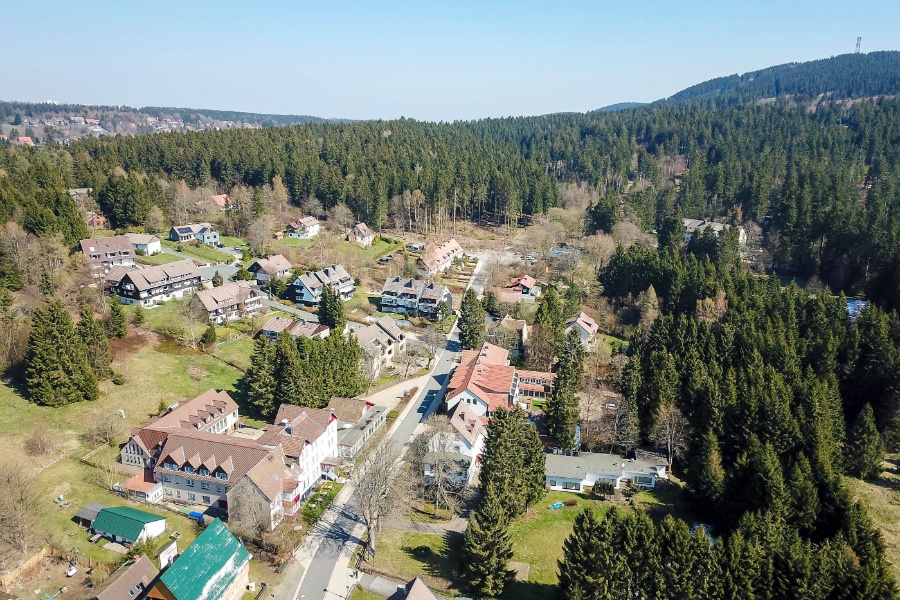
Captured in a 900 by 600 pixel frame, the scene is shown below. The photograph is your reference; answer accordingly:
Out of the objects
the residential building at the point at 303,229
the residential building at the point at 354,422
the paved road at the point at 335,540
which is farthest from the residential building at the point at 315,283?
the residential building at the point at 354,422

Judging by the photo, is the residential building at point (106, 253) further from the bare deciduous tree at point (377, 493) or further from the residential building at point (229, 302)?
the bare deciduous tree at point (377, 493)

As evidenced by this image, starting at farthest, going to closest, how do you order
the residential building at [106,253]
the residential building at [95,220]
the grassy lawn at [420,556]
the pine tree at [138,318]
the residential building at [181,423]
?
the residential building at [95,220], the residential building at [106,253], the pine tree at [138,318], the residential building at [181,423], the grassy lawn at [420,556]

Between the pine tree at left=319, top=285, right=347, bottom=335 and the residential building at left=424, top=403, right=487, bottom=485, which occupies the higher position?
the pine tree at left=319, top=285, right=347, bottom=335

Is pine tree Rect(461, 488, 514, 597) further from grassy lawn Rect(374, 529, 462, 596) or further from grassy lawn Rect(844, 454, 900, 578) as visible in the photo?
grassy lawn Rect(844, 454, 900, 578)

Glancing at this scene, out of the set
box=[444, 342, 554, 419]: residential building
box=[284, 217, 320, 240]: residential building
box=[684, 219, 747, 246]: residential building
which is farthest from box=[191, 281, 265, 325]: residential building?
box=[684, 219, 747, 246]: residential building

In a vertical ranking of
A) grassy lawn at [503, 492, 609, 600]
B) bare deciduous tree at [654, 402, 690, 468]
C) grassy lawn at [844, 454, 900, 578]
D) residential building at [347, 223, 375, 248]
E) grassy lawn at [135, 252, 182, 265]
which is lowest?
grassy lawn at [844, 454, 900, 578]

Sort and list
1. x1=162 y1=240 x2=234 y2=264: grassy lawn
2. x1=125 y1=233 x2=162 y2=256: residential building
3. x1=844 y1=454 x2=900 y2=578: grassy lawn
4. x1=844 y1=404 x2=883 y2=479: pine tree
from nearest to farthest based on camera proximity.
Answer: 1. x1=844 y1=454 x2=900 y2=578: grassy lawn
2. x1=844 y1=404 x2=883 y2=479: pine tree
3. x1=125 y1=233 x2=162 y2=256: residential building
4. x1=162 y1=240 x2=234 y2=264: grassy lawn
